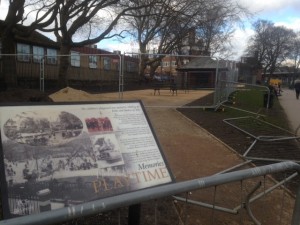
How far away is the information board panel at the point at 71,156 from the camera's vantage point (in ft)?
8.90

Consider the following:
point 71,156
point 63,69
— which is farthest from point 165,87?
point 71,156

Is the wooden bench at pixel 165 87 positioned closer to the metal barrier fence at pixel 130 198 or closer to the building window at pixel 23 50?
the building window at pixel 23 50

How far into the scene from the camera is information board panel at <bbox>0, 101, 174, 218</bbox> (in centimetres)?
271

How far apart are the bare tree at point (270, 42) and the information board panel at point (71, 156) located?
91.1m

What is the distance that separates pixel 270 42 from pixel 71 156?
310 ft

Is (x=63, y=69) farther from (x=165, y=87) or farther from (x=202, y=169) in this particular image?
(x=202, y=169)

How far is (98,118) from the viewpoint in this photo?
11.1 ft

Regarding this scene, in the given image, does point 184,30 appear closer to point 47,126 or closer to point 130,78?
point 130,78

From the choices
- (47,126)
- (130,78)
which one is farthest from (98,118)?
(130,78)

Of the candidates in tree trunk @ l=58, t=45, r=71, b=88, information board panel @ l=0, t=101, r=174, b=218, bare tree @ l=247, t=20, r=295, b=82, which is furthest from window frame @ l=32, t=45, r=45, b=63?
bare tree @ l=247, t=20, r=295, b=82

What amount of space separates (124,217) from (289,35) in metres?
96.9

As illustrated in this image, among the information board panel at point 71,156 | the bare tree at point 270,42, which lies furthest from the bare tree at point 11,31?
the bare tree at point 270,42

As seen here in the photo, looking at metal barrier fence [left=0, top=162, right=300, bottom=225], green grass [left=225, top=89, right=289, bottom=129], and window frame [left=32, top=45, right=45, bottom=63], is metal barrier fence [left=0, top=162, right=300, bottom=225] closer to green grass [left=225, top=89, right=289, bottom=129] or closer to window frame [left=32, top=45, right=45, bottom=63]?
green grass [left=225, top=89, right=289, bottom=129]

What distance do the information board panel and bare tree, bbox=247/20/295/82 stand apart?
9109 centimetres
